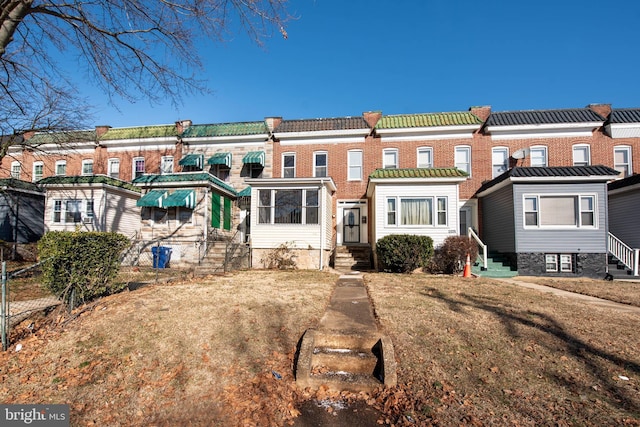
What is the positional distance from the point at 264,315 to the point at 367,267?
32.4ft

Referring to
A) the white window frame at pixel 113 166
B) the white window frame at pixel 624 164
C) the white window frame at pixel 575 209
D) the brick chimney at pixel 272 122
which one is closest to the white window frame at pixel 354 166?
the brick chimney at pixel 272 122

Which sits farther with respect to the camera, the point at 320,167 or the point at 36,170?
the point at 36,170

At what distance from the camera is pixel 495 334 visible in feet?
18.1

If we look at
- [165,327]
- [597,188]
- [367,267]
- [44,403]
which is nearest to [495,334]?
[165,327]

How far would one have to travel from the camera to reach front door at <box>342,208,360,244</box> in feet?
60.0

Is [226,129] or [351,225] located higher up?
[226,129]

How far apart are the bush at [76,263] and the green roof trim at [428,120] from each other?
1503cm

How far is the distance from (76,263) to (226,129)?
15171 millimetres

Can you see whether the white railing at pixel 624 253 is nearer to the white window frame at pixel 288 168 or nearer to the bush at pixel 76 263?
the white window frame at pixel 288 168

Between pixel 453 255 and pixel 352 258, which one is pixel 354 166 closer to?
pixel 352 258

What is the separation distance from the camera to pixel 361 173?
1875cm

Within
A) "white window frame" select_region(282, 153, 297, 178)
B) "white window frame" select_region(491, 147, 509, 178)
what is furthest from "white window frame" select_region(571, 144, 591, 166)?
"white window frame" select_region(282, 153, 297, 178)

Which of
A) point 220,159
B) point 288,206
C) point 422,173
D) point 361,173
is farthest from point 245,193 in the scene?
point 422,173

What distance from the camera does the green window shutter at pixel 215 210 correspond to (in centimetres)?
1720
